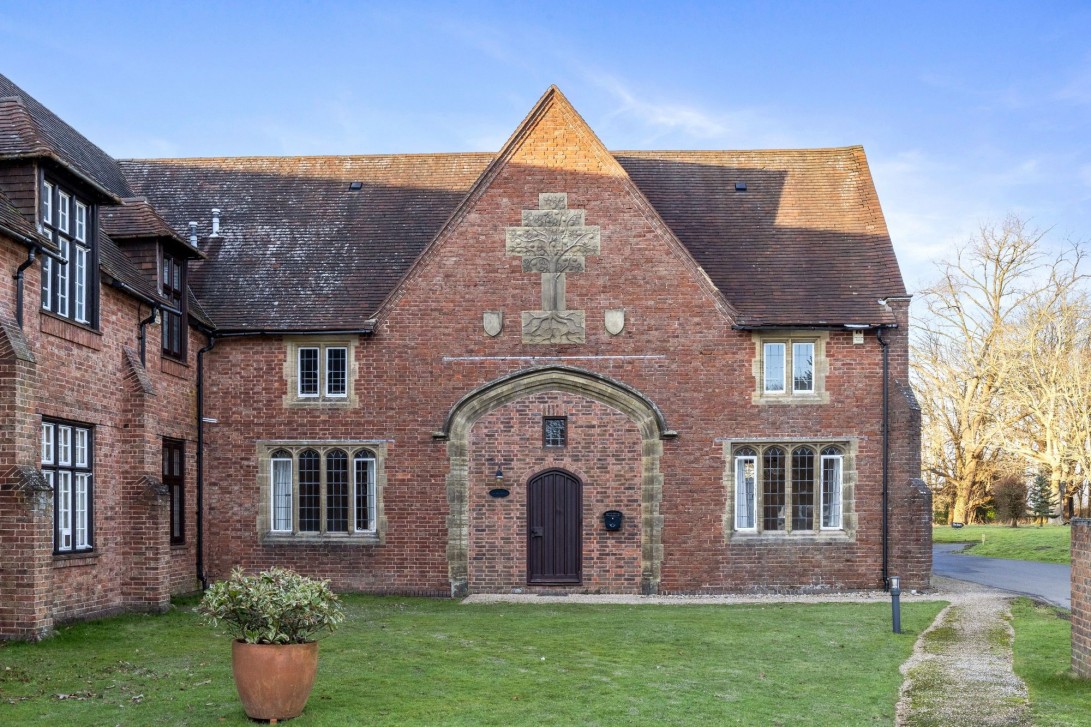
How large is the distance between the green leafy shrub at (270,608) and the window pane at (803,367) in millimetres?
14434

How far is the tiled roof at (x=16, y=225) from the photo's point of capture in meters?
14.6

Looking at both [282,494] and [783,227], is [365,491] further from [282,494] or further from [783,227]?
[783,227]

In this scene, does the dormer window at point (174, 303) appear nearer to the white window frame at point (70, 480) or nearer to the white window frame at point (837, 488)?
the white window frame at point (70, 480)

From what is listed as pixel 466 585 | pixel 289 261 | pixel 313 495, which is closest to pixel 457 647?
pixel 466 585

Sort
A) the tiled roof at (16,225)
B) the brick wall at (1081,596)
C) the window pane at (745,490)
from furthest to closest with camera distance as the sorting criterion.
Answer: the window pane at (745,490) → the tiled roof at (16,225) → the brick wall at (1081,596)

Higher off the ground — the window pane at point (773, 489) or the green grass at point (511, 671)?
the window pane at point (773, 489)

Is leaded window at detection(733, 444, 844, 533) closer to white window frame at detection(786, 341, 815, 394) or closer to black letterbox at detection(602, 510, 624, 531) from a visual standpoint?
white window frame at detection(786, 341, 815, 394)

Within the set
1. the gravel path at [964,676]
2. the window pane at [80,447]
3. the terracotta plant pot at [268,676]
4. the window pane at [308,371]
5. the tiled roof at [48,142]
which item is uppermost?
the tiled roof at [48,142]

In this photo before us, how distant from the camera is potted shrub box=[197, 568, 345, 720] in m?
10.0

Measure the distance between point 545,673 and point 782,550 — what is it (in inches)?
417

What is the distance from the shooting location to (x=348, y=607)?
2006 cm

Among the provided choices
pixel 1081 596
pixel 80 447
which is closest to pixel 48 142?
pixel 80 447

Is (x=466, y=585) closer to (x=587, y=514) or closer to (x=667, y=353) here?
(x=587, y=514)

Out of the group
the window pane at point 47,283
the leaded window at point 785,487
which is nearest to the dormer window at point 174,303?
the window pane at point 47,283
